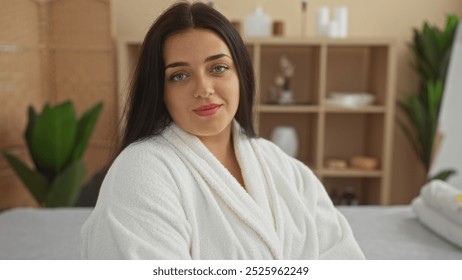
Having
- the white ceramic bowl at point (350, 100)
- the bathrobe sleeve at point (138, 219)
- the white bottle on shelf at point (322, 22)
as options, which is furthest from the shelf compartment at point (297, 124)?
the bathrobe sleeve at point (138, 219)

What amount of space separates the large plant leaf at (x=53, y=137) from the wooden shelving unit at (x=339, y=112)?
78 cm

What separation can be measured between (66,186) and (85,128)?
A: 21 centimetres

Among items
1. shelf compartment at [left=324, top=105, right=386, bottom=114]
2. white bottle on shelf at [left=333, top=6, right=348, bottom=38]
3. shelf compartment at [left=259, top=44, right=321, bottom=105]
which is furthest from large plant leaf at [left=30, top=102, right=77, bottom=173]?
white bottle on shelf at [left=333, top=6, right=348, bottom=38]

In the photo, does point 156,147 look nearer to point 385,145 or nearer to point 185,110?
point 185,110

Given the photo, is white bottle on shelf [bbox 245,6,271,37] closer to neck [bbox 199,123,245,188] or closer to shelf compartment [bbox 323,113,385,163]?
shelf compartment [bbox 323,113,385,163]

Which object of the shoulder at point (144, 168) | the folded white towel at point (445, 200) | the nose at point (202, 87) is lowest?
the folded white towel at point (445, 200)

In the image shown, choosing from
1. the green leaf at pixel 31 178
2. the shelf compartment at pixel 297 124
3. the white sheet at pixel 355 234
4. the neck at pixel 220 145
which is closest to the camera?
the neck at pixel 220 145

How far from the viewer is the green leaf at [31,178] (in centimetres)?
147

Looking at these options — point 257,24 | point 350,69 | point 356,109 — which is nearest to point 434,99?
point 356,109

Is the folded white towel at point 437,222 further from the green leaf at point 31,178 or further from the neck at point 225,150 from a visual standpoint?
the green leaf at point 31,178

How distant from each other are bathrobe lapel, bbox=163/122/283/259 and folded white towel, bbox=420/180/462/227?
0.49m

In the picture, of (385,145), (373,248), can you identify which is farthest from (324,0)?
(373,248)

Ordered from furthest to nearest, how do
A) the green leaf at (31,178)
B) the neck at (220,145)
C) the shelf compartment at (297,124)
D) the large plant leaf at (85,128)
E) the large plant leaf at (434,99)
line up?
the shelf compartment at (297,124)
the large plant leaf at (434,99)
the large plant leaf at (85,128)
the green leaf at (31,178)
the neck at (220,145)

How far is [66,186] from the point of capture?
4.93 feet
